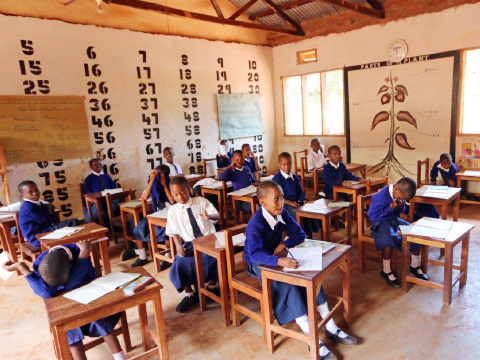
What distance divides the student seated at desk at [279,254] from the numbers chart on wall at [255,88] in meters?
5.55

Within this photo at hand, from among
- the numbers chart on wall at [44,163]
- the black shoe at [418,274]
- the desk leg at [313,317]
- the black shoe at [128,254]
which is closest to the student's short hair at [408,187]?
the black shoe at [418,274]

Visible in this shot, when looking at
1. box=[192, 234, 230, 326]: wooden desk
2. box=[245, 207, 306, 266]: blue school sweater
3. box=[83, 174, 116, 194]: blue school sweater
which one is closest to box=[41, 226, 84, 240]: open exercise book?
box=[192, 234, 230, 326]: wooden desk

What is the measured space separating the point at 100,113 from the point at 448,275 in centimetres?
491

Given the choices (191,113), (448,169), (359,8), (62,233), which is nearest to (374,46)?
(359,8)

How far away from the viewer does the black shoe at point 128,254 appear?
12.9 ft

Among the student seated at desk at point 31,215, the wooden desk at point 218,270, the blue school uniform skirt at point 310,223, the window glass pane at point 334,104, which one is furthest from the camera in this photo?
the window glass pane at point 334,104

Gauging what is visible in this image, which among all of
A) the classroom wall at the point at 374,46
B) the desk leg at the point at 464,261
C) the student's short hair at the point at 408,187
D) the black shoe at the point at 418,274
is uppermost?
the classroom wall at the point at 374,46

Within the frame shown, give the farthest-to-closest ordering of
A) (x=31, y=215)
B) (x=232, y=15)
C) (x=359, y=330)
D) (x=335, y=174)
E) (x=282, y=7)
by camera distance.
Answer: (x=282, y=7) → (x=232, y=15) → (x=335, y=174) → (x=31, y=215) → (x=359, y=330)

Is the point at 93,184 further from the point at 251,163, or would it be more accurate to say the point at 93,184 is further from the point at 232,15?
the point at 232,15

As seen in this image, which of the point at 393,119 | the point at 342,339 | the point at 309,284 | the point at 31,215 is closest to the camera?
the point at 309,284

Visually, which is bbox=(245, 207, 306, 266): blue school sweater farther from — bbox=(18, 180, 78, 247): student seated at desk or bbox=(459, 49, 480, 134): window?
bbox=(459, 49, 480, 134): window

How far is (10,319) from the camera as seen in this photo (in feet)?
9.25

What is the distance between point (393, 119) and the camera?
20.5 ft

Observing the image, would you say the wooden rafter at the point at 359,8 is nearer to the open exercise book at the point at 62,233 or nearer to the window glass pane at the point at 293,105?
the window glass pane at the point at 293,105
